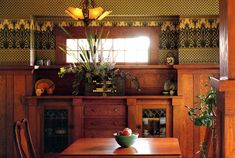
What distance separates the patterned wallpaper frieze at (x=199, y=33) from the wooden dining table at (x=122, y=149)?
7.15 feet

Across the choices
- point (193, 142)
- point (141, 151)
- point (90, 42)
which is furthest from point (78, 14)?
point (193, 142)

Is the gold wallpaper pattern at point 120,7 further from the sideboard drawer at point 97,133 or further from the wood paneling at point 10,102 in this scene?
the sideboard drawer at point 97,133

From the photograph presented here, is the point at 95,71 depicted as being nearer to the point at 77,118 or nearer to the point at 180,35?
the point at 77,118

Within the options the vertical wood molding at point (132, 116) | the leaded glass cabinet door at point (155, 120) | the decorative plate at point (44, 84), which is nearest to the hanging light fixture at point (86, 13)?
the vertical wood molding at point (132, 116)

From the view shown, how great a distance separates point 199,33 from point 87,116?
215cm

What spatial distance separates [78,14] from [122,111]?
2.37m

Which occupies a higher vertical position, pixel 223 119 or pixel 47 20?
pixel 47 20

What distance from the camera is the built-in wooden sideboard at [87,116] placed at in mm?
6664

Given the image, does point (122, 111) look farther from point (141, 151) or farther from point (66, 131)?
point (141, 151)

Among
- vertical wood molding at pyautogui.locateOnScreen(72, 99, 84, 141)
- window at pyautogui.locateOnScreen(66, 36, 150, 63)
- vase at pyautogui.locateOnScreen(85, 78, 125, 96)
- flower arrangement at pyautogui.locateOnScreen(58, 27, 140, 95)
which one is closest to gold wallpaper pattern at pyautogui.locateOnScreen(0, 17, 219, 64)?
window at pyautogui.locateOnScreen(66, 36, 150, 63)

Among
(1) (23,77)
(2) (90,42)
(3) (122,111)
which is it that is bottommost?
(3) (122,111)

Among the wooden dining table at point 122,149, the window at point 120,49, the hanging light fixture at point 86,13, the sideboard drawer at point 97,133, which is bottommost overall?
the sideboard drawer at point 97,133

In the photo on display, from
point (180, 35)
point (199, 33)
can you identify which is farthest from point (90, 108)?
point (199, 33)

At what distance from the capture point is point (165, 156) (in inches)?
162
